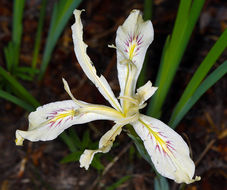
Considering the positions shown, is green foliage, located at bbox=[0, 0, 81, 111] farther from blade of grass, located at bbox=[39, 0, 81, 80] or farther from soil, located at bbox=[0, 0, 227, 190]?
soil, located at bbox=[0, 0, 227, 190]

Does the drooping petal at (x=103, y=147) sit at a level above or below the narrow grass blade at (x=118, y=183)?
above

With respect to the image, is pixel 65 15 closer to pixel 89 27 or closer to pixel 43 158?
pixel 89 27

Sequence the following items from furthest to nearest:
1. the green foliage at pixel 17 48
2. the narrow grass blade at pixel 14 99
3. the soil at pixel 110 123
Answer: the soil at pixel 110 123 → the green foliage at pixel 17 48 → the narrow grass blade at pixel 14 99

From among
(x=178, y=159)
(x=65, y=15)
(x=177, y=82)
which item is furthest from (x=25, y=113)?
(x=178, y=159)

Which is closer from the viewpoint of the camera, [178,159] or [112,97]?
[178,159]

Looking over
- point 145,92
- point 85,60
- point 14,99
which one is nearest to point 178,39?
point 145,92

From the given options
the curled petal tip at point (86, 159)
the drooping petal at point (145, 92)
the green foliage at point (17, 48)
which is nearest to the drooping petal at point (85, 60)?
the drooping petal at point (145, 92)

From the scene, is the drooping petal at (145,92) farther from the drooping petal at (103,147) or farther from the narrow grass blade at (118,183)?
the narrow grass blade at (118,183)

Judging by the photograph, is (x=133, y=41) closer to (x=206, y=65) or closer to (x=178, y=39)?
(x=178, y=39)
